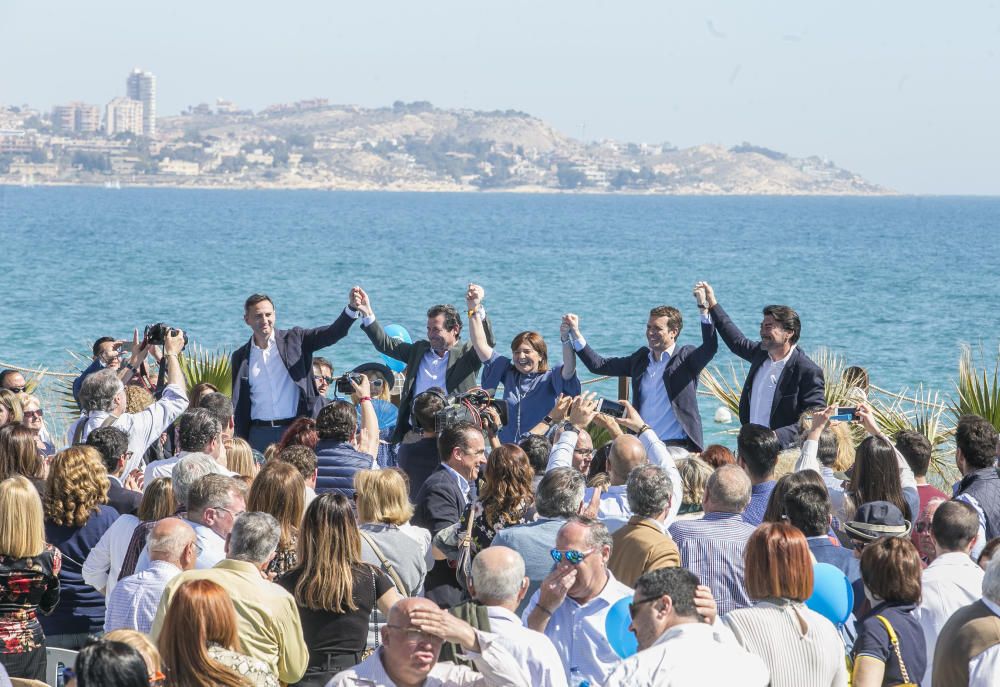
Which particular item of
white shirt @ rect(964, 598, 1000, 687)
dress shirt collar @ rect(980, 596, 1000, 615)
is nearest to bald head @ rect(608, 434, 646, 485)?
dress shirt collar @ rect(980, 596, 1000, 615)

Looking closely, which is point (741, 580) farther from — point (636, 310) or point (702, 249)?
point (702, 249)

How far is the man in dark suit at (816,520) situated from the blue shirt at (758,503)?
0.59 meters

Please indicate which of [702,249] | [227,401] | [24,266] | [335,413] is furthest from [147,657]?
[702,249]

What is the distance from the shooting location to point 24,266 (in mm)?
58000

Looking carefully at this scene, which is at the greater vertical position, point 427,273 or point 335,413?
point 335,413

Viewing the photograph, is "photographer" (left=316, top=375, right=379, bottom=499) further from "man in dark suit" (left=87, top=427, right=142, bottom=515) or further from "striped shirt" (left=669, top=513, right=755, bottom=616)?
"striped shirt" (left=669, top=513, right=755, bottom=616)

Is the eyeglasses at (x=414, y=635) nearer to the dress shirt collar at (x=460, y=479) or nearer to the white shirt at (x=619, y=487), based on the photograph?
the white shirt at (x=619, y=487)

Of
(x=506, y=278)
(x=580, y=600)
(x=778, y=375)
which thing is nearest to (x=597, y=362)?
(x=778, y=375)

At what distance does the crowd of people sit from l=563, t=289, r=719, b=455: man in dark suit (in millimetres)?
1008

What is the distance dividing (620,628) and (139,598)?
1.78 meters

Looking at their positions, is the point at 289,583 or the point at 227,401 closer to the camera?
the point at 289,583

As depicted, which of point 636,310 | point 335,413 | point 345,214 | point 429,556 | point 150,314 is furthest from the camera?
point 345,214

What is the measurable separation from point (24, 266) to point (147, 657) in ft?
189

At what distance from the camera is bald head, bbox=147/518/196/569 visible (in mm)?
5051
